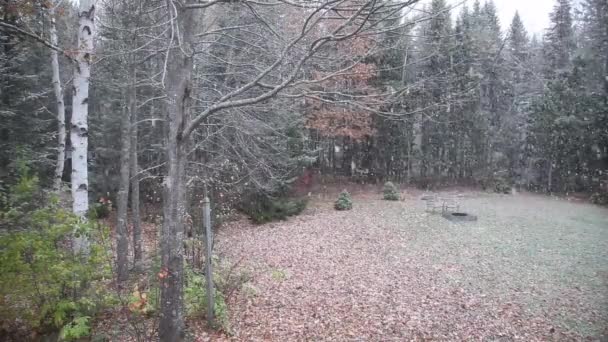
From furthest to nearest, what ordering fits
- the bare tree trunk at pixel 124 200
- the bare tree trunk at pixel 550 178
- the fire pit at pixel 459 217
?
1. the bare tree trunk at pixel 550 178
2. the fire pit at pixel 459 217
3. the bare tree trunk at pixel 124 200

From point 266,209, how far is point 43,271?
8.58 m

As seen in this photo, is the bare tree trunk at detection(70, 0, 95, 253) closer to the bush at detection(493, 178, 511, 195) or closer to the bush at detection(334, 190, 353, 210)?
the bush at detection(334, 190, 353, 210)

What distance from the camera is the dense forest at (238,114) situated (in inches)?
141

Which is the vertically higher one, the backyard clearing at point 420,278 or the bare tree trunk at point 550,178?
Result: the bare tree trunk at point 550,178

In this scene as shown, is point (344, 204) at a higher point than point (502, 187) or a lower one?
lower

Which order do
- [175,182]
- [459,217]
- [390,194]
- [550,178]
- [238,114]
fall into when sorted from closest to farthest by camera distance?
[175,182], [238,114], [459,217], [390,194], [550,178]

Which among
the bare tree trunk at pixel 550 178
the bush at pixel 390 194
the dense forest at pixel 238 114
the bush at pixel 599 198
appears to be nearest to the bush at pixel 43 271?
the dense forest at pixel 238 114

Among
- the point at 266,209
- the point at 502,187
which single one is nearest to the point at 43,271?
the point at 266,209

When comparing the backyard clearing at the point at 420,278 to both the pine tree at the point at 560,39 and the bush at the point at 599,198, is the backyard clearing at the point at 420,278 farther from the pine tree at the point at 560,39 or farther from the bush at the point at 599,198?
the pine tree at the point at 560,39

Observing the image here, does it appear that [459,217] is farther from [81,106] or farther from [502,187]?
[81,106]

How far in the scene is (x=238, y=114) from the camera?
6.55 m

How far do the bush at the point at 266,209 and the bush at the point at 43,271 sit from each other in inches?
308

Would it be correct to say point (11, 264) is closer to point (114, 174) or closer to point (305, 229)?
point (305, 229)

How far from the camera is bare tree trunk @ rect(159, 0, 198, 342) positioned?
3.55m
